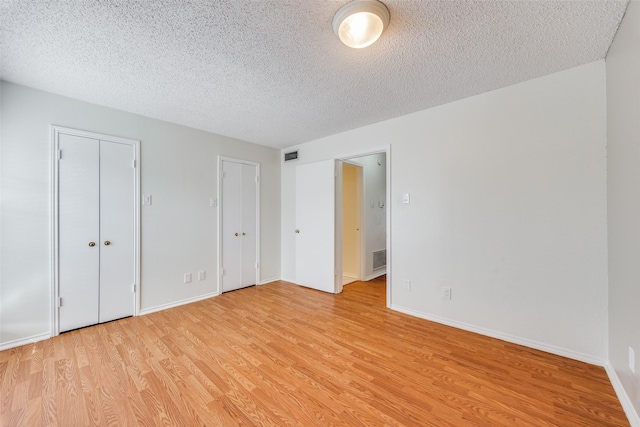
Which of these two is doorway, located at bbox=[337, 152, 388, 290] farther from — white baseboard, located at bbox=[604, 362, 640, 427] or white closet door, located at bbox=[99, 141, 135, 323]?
white closet door, located at bbox=[99, 141, 135, 323]

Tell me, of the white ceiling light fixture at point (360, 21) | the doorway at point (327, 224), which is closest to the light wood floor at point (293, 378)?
the doorway at point (327, 224)

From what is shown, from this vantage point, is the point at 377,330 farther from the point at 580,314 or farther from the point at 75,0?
the point at 75,0

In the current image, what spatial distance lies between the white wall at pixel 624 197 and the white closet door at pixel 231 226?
3963mm

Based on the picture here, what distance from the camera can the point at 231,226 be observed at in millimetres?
3824

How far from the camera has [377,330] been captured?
2.53 metres

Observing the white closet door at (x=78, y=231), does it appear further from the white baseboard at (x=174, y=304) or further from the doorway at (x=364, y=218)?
the doorway at (x=364, y=218)

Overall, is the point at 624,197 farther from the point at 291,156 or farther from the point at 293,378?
the point at 291,156

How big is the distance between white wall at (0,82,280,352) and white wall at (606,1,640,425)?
3951mm

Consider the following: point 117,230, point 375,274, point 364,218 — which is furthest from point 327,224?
point 117,230

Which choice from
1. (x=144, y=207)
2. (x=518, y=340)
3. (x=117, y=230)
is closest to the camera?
(x=518, y=340)

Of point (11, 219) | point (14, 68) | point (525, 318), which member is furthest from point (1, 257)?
point (525, 318)

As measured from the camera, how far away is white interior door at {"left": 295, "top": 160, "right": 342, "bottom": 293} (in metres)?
3.74

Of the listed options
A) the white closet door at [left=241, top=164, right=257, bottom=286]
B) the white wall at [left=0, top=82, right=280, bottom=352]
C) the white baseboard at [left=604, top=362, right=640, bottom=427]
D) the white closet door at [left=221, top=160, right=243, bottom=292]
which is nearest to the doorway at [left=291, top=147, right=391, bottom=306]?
the white wall at [left=0, top=82, right=280, bottom=352]

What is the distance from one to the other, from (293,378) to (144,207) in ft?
8.57
